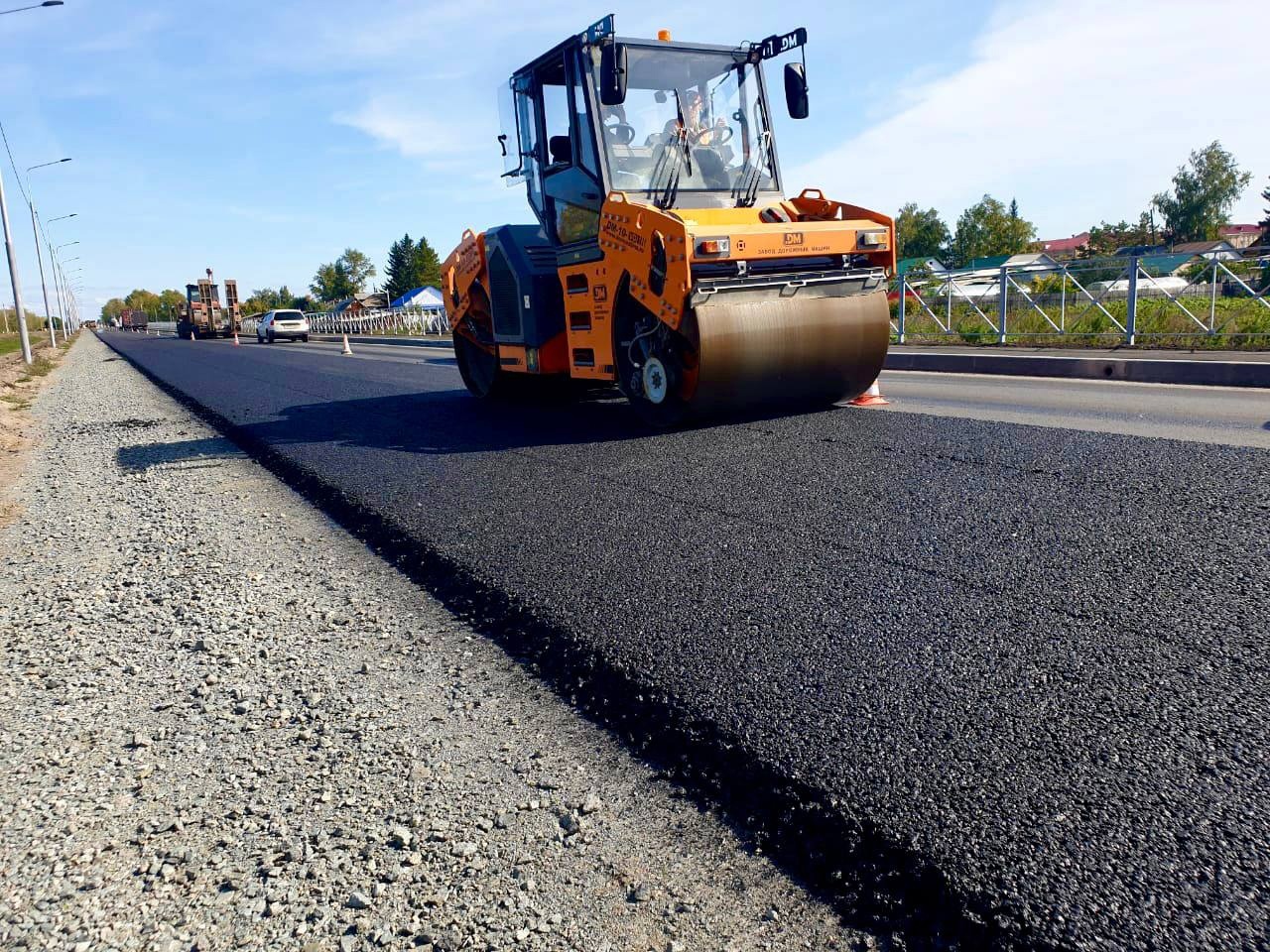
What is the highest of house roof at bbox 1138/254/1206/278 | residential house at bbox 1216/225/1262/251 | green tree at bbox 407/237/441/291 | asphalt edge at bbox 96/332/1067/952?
green tree at bbox 407/237/441/291

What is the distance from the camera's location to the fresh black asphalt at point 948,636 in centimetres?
199

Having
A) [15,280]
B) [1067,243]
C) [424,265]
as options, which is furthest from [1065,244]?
[15,280]

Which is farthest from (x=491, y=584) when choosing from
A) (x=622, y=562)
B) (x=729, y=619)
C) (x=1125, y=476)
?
(x=1125, y=476)

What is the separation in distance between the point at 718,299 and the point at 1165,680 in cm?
460

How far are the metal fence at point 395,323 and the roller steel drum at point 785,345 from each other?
30037 millimetres

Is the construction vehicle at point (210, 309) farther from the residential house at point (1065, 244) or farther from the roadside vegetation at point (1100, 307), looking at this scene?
the residential house at point (1065, 244)

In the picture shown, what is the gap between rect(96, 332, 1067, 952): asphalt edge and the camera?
1898 mm

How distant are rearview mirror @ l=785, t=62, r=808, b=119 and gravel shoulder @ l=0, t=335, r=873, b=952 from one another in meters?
5.56

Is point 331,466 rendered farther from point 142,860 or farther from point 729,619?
point 142,860

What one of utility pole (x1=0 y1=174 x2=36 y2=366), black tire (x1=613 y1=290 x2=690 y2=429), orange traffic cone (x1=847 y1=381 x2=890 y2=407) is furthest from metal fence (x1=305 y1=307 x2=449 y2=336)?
black tire (x1=613 y1=290 x2=690 y2=429)

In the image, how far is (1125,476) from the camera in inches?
196

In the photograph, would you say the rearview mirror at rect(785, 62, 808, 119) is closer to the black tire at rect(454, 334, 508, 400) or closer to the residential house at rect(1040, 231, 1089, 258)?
the black tire at rect(454, 334, 508, 400)

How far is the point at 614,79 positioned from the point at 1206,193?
3970 inches

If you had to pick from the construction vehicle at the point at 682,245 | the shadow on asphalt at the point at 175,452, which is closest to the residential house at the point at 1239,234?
the construction vehicle at the point at 682,245
